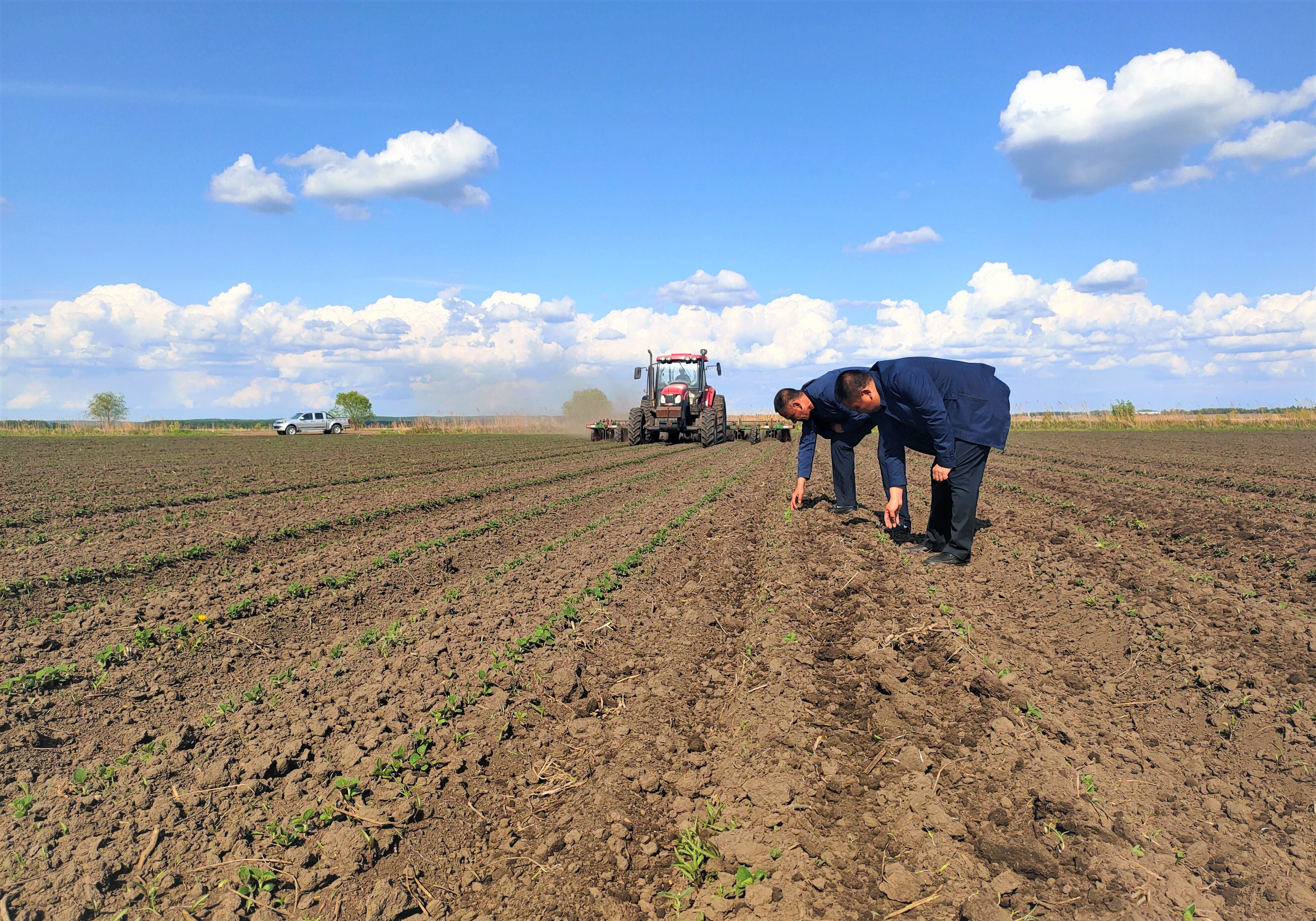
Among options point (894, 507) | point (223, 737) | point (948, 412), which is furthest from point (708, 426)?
point (223, 737)

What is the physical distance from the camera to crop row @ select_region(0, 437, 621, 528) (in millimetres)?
9742

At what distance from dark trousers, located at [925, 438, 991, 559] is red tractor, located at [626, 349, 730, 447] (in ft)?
55.8

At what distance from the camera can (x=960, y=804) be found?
288cm

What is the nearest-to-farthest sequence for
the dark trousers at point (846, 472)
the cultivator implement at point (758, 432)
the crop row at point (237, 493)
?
the dark trousers at point (846, 472), the crop row at point (237, 493), the cultivator implement at point (758, 432)

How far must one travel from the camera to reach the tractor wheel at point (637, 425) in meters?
24.7

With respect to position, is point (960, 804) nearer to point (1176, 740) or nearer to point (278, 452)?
point (1176, 740)

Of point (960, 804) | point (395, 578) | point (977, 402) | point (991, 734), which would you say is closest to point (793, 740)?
point (960, 804)

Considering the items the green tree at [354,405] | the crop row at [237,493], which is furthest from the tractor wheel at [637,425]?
the green tree at [354,405]

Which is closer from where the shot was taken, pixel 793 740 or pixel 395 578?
pixel 793 740

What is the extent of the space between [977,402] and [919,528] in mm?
3040

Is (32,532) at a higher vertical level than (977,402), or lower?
lower

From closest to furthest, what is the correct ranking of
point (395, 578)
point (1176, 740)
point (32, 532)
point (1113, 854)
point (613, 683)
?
point (1113, 854) < point (1176, 740) < point (613, 683) < point (395, 578) < point (32, 532)

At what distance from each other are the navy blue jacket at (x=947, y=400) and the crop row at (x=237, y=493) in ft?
33.5

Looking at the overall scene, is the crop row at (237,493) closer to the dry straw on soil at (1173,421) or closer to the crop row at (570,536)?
the crop row at (570,536)
